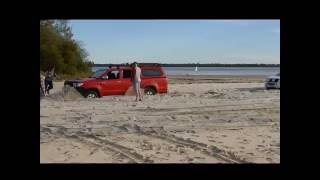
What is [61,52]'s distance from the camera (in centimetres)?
1820

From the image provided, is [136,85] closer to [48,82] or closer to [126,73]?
[126,73]

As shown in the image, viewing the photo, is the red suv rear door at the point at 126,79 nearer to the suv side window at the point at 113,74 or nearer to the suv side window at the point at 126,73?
the suv side window at the point at 126,73

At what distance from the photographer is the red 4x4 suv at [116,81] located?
12.3m

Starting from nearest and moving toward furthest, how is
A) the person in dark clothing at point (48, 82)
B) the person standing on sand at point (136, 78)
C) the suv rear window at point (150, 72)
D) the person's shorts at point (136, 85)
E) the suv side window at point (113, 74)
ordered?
the suv side window at point (113, 74)
the person standing on sand at point (136, 78)
the person's shorts at point (136, 85)
the suv rear window at point (150, 72)
the person in dark clothing at point (48, 82)

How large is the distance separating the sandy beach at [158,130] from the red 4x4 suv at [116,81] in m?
0.20

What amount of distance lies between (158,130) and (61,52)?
1016 centimetres

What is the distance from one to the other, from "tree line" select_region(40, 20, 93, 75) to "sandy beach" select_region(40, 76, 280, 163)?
2.88 meters

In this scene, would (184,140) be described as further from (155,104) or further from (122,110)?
(155,104)

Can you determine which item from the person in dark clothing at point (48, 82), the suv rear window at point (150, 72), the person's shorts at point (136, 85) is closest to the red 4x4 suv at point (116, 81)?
the suv rear window at point (150, 72)

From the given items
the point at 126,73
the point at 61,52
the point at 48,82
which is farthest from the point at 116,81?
the point at 61,52

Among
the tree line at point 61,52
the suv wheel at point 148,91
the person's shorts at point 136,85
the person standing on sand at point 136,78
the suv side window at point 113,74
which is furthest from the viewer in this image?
the tree line at point 61,52

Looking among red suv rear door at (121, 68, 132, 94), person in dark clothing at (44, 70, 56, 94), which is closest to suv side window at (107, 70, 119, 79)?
red suv rear door at (121, 68, 132, 94)
